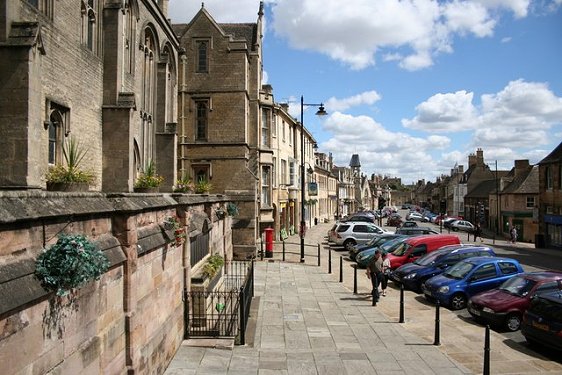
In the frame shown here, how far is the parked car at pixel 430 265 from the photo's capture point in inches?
714

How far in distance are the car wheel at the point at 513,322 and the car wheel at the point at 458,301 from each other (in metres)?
2.52

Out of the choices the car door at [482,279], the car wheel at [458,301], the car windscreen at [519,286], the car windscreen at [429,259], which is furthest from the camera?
the car windscreen at [429,259]

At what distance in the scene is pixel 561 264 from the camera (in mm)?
27703

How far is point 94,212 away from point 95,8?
46.6ft

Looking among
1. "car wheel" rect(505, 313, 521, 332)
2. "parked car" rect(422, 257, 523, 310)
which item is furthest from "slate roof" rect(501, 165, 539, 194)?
"car wheel" rect(505, 313, 521, 332)

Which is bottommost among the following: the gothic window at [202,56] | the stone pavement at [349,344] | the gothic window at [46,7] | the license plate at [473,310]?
the stone pavement at [349,344]

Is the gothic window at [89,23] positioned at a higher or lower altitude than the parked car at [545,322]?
higher

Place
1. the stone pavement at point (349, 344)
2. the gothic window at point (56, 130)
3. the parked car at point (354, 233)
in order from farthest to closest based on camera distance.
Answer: the parked car at point (354, 233) < the gothic window at point (56, 130) < the stone pavement at point (349, 344)

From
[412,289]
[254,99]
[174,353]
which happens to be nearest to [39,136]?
[174,353]

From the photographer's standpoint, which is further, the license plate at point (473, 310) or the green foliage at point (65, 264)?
the license plate at point (473, 310)

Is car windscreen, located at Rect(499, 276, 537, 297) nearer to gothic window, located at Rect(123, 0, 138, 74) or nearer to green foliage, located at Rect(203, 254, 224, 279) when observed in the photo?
green foliage, located at Rect(203, 254, 224, 279)

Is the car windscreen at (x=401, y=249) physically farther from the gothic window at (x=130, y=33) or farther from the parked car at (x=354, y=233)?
the gothic window at (x=130, y=33)

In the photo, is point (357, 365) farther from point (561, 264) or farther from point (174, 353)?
point (561, 264)

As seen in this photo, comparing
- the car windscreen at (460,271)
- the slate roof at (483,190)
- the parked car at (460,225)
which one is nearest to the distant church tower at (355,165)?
the slate roof at (483,190)
